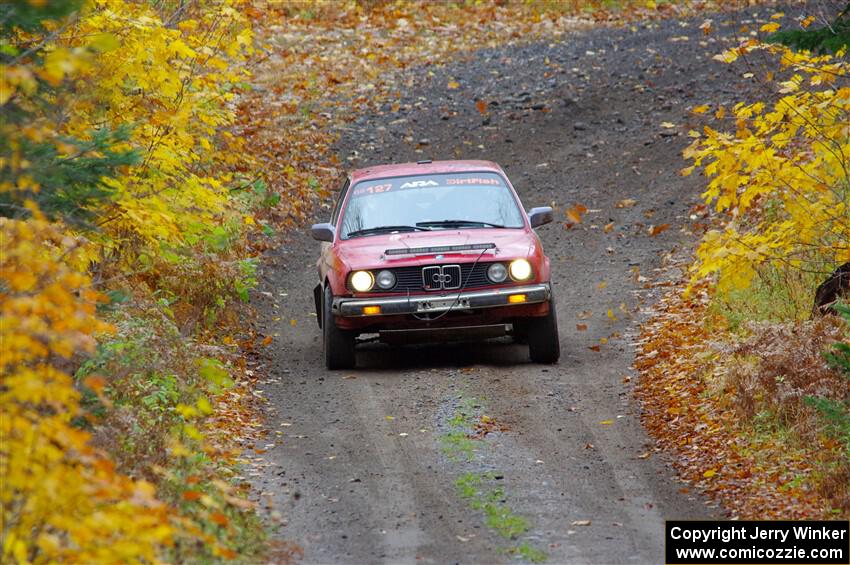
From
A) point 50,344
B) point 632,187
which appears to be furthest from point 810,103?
point 632,187

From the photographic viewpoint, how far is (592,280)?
50.2 feet

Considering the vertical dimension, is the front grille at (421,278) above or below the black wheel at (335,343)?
above

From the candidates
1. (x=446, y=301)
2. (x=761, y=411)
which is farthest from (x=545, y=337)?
(x=761, y=411)

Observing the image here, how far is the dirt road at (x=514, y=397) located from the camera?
6.80m

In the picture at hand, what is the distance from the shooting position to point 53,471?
176 inches

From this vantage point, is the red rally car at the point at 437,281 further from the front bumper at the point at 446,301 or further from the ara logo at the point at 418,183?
the ara logo at the point at 418,183

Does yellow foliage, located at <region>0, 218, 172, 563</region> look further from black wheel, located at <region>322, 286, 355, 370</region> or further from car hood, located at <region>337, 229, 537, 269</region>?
black wheel, located at <region>322, 286, 355, 370</region>

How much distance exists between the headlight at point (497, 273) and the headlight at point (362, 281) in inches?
42.4

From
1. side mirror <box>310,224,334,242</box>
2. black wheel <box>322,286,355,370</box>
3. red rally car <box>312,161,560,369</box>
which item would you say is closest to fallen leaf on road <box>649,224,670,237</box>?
red rally car <box>312,161,560,369</box>

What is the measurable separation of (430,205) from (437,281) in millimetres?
1253

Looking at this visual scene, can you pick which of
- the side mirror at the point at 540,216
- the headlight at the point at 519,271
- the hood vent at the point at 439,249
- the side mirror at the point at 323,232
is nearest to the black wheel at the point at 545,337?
the headlight at the point at 519,271

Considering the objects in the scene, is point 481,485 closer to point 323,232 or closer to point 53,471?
point 53,471

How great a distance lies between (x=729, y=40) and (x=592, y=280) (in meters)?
11.8

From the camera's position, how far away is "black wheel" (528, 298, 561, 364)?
10.7m
